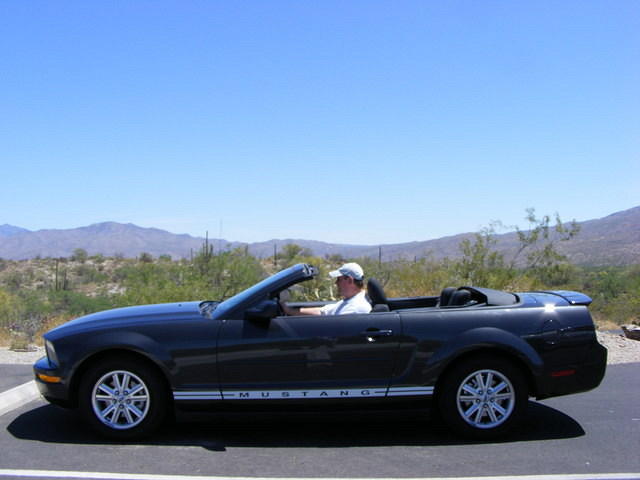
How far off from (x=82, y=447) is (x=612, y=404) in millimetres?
5006

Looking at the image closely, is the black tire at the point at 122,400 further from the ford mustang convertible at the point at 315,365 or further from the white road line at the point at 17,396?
the white road line at the point at 17,396

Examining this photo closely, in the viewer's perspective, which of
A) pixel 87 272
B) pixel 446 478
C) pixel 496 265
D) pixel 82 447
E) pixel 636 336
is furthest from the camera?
pixel 87 272

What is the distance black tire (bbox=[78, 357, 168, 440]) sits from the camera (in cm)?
583

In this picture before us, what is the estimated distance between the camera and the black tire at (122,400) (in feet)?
19.1

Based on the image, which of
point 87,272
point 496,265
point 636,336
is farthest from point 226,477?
point 87,272

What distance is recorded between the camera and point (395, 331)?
587 centimetres

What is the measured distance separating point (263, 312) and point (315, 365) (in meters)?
0.60

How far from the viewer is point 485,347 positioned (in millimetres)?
5879

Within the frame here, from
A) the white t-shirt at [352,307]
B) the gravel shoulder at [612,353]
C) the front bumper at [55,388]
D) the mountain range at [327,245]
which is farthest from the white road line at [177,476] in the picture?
the mountain range at [327,245]

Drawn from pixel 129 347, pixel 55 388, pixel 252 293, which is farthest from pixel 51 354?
pixel 252 293

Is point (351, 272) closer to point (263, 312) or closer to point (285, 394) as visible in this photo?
point (263, 312)

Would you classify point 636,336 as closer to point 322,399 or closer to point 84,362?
point 322,399

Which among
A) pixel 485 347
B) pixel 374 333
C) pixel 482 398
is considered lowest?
pixel 482 398

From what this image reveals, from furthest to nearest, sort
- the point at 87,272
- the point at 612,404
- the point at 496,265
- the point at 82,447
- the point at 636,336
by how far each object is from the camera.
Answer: the point at 87,272 < the point at 496,265 < the point at 636,336 < the point at 612,404 < the point at 82,447
